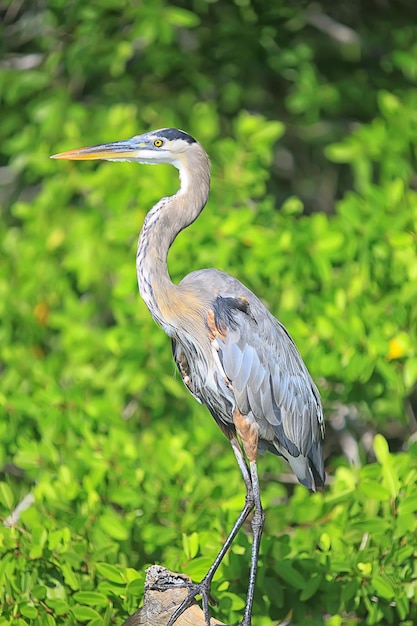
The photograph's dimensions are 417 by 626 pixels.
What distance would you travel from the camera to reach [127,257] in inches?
203

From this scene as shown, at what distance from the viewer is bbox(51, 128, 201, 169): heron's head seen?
11.0ft

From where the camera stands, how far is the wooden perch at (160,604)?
2.92 metres

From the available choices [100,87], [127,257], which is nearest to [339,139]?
[100,87]

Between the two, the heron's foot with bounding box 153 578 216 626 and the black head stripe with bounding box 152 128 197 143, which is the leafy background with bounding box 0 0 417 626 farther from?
the black head stripe with bounding box 152 128 197 143

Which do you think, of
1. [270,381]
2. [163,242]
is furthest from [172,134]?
[270,381]

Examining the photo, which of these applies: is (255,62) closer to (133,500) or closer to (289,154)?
(289,154)

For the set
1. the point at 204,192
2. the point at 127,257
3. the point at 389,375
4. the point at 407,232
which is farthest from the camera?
the point at 127,257

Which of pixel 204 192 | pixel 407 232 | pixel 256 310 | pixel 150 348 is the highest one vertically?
pixel 204 192

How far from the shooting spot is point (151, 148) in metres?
3.37

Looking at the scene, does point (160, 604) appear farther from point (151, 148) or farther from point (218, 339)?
point (151, 148)

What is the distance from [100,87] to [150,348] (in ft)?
8.34

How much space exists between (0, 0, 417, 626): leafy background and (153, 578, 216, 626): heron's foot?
13cm

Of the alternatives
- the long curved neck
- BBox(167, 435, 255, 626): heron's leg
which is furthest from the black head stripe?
BBox(167, 435, 255, 626): heron's leg

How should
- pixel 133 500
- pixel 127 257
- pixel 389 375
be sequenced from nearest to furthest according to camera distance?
pixel 133 500 → pixel 389 375 → pixel 127 257
